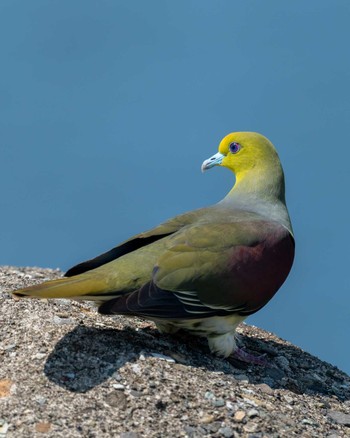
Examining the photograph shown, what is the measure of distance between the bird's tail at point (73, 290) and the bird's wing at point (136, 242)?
321mm

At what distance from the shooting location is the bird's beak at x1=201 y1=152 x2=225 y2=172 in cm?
752

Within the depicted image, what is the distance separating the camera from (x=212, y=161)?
7559 mm

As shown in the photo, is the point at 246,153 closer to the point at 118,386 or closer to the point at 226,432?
the point at 118,386

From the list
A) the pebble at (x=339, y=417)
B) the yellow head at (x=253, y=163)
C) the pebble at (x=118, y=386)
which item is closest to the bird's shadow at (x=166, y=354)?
the pebble at (x=118, y=386)

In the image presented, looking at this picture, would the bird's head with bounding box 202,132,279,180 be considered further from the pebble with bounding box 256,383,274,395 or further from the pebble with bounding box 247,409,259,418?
the pebble with bounding box 247,409,259,418

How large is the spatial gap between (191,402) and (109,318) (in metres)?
1.46

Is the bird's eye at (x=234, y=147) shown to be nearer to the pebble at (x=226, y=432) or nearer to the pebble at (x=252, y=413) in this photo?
the pebble at (x=252, y=413)

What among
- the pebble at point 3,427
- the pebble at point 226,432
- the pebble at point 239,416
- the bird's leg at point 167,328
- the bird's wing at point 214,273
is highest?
the bird's wing at point 214,273

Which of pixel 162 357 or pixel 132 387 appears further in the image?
pixel 162 357

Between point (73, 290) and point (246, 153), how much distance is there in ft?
7.42

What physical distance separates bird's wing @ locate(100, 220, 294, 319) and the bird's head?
0.78 m

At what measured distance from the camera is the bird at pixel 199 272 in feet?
19.6

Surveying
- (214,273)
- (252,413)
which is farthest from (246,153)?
(252,413)

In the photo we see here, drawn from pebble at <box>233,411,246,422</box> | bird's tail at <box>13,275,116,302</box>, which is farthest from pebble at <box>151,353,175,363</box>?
pebble at <box>233,411,246,422</box>
